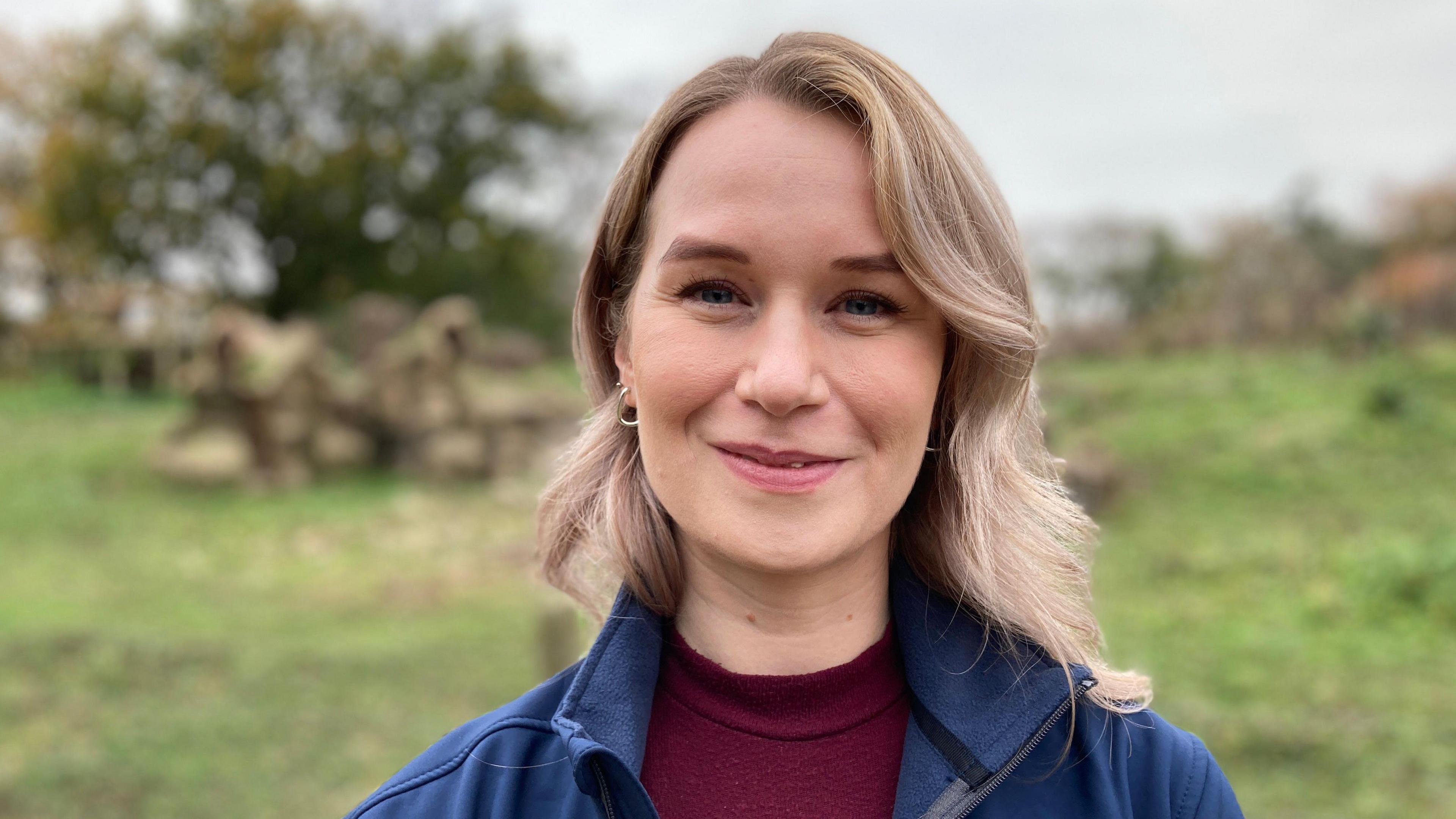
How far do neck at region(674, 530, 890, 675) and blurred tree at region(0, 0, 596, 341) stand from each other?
66.4 ft

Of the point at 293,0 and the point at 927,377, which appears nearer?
the point at 927,377

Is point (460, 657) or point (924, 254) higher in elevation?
point (924, 254)

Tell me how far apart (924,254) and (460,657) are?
691 cm

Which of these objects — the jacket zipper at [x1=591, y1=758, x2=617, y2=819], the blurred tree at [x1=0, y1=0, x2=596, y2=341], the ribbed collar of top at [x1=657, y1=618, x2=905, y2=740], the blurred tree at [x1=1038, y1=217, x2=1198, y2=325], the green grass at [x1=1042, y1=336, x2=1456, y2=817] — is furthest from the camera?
the blurred tree at [x1=1038, y1=217, x2=1198, y2=325]

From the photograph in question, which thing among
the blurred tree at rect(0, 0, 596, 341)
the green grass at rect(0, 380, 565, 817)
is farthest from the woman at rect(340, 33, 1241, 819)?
the blurred tree at rect(0, 0, 596, 341)

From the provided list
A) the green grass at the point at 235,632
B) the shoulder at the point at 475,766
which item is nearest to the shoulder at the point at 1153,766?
the shoulder at the point at 475,766

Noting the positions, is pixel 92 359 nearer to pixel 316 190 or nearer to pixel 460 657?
pixel 316 190

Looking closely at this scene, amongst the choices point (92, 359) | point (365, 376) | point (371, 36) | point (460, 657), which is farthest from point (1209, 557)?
point (92, 359)

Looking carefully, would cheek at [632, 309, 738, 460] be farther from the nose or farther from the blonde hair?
the blonde hair

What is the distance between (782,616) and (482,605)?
27.1 ft

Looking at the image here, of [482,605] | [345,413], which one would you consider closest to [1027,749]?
[482,605]

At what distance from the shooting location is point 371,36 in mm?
21531

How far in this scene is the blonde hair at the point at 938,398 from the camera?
1572 millimetres

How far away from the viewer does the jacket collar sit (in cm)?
153
